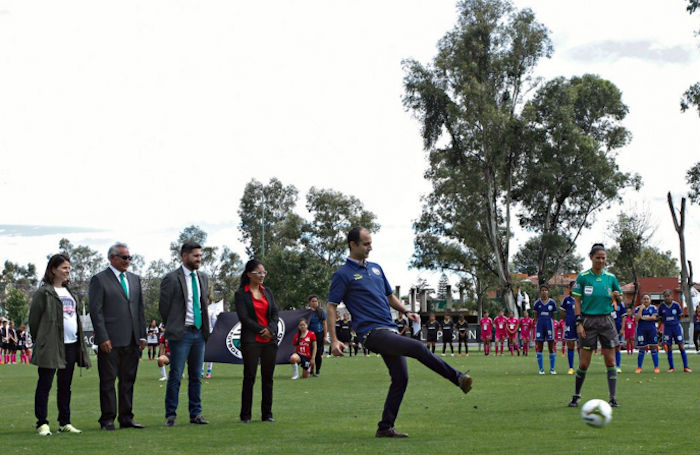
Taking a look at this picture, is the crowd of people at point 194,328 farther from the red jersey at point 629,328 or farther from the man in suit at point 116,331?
the red jersey at point 629,328

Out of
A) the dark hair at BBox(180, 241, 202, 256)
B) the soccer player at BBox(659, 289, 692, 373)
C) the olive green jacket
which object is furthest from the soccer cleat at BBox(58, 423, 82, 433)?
the soccer player at BBox(659, 289, 692, 373)

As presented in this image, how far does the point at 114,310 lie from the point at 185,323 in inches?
33.5

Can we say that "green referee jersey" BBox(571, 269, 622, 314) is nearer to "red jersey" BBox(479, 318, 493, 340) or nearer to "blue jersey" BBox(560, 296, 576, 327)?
"blue jersey" BBox(560, 296, 576, 327)

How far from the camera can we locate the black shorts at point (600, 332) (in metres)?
11.6

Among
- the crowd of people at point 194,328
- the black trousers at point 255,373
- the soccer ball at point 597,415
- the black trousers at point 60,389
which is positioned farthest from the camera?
the black trousers at point 255,373

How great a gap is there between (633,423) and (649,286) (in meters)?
114

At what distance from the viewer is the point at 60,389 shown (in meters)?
9.88

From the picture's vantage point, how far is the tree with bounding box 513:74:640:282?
48.3 m

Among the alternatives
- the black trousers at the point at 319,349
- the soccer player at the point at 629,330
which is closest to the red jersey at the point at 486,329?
the soccer player at the point at 629,330

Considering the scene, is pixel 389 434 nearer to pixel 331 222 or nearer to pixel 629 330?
pixel 629 330

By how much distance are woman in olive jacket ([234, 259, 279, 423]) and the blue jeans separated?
55cm

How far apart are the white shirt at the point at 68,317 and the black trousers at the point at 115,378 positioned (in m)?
0.36

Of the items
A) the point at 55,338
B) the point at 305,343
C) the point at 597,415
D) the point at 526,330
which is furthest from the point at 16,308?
the point at 597,415

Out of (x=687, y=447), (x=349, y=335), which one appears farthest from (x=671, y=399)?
(x=349, y=335)
